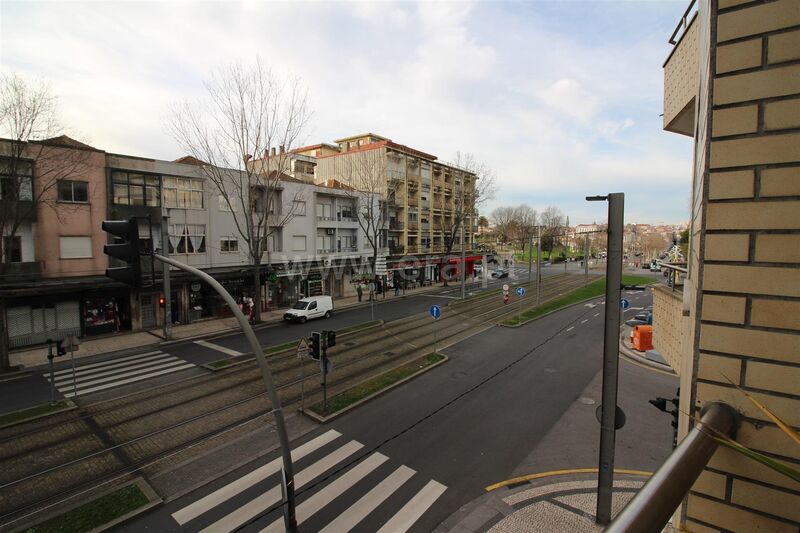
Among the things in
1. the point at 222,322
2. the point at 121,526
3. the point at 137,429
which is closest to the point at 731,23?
the point at 121,526

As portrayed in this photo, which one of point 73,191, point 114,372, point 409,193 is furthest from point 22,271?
point 409,193

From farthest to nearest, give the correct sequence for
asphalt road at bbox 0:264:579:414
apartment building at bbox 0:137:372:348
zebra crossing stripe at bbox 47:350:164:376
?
1. apartment building at bbox 0:137:372:348
2. zebra crossing stripe at bbox 47:350:164:376
3. asphalt road at bbox 0:264:579:414

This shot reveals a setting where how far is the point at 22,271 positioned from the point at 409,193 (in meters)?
37.5

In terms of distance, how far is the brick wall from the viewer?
2148 millimetres

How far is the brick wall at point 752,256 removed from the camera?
2148mm

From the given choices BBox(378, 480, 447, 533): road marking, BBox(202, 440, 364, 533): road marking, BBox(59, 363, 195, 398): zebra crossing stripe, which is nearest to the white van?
BBox(59, 363, 195, 398): zebra crossing stripe

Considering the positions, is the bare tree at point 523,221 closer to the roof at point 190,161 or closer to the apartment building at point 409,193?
the apartment building at point 409,193

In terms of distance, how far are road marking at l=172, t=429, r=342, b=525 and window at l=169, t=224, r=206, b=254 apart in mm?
21234

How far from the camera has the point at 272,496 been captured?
9000 mm

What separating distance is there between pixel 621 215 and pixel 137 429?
14.3m

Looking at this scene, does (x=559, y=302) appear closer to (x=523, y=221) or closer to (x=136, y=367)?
(x=136, y=367)

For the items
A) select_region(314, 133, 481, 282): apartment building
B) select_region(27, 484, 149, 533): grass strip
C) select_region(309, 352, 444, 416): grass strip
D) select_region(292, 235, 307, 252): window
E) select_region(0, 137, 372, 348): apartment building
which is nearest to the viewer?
select_region(27, 484, 149, 533): grass strip

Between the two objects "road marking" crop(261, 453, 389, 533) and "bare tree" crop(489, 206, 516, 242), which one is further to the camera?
"bare tree" crop(489, 206, 516, 242)

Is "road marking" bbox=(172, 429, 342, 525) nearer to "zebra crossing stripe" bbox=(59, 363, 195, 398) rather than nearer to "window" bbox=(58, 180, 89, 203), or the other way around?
"zebra crossing stripe" bbox=(59, 363, 195, 398)
